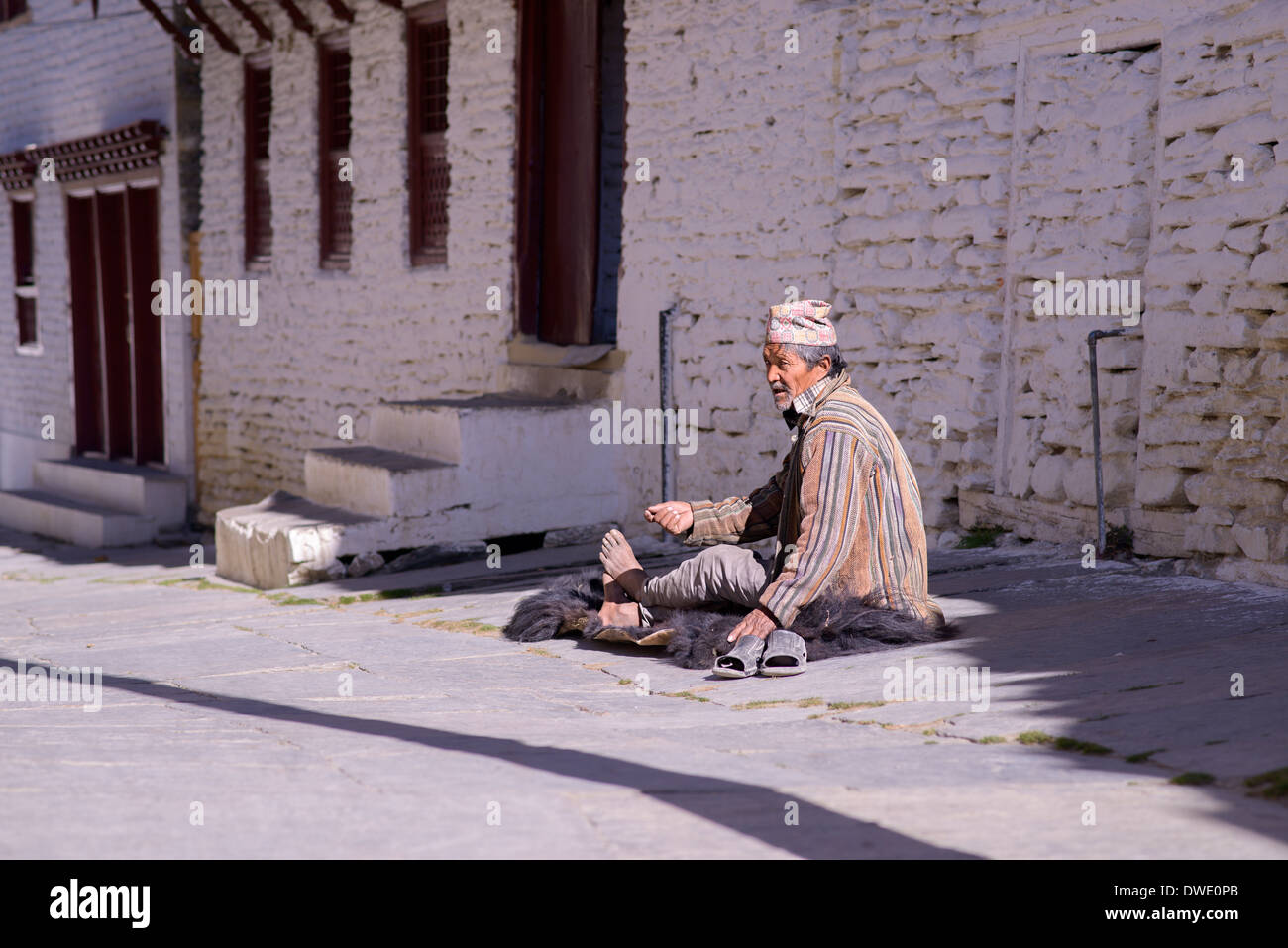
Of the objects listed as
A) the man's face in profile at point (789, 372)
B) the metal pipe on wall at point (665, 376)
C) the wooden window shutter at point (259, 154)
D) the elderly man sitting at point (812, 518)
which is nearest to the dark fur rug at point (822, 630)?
the elderly man sitting at point (812, 518)

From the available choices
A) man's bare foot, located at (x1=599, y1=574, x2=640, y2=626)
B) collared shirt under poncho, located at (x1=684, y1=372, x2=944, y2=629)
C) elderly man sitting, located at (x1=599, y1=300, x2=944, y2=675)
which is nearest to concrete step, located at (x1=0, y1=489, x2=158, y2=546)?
man's bare foot, located at (x1=599, y1=574, x2=640, y2=626)

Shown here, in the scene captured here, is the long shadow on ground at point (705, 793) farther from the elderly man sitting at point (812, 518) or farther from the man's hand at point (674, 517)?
the man's hand at point (674, 517)

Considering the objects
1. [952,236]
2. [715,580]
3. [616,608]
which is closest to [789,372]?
[715,580]

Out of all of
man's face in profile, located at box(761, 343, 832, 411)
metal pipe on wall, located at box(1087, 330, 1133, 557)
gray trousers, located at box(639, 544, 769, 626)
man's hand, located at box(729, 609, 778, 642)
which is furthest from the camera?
metal pipe on wall, located at box(1087, 330, 1133, 557)

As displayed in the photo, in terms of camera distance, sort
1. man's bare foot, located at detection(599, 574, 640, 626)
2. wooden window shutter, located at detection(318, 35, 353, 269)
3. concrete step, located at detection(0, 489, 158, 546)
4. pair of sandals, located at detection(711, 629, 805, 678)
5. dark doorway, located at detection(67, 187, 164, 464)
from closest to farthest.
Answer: pair of sandals, located at detection(711, 629, 805, 678) → man's bare foot, located at detection(599, 574, 640, 626) → wooden window shutter, located at detection(318, 35, 353, 269) → concrete step, located at detection(0, 489, 158, 546) → dark doorway, located at detection(67, 187, 164, 464)

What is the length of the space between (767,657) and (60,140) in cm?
1371

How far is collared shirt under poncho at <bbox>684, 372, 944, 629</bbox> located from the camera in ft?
15.3

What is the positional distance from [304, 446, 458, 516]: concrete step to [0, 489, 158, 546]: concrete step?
4923 millimetres

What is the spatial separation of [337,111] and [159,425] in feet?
14.9

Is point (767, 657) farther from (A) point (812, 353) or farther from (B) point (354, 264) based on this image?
(B) point (354, 264)

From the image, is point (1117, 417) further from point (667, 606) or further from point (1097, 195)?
point (667, 606)

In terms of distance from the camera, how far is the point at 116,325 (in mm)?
15258

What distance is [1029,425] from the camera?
21.3 feet

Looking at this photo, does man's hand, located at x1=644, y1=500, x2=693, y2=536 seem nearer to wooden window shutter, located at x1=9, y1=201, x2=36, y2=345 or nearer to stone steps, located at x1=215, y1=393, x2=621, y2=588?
stone steps, located at x1=215, y1=393, x2=621, y2=588
